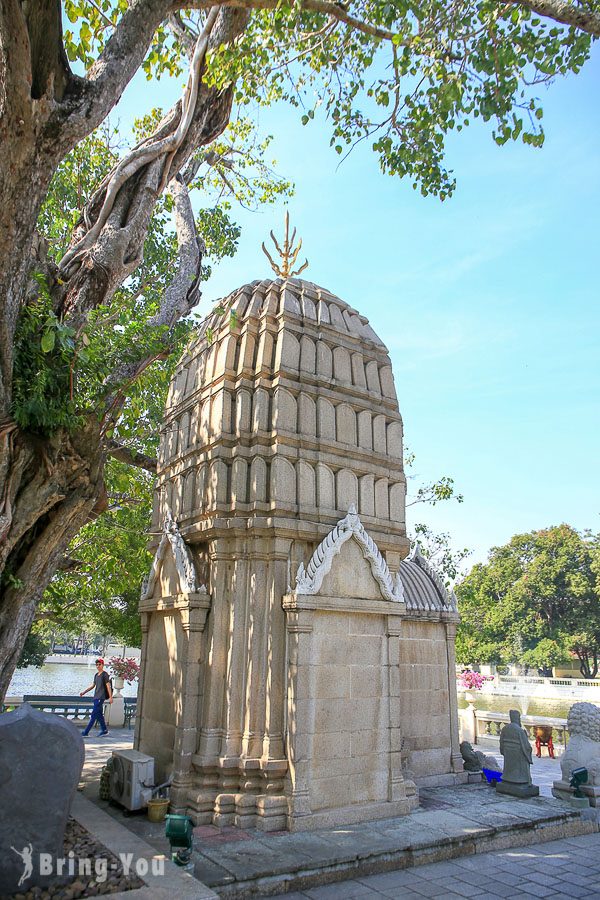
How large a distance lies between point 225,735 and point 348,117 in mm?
8986

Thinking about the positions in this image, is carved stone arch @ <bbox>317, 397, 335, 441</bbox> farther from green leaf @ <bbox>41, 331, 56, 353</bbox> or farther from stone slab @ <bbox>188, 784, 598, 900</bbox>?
stone slab @ <bbox>188, 784, 598, 900</bbox>

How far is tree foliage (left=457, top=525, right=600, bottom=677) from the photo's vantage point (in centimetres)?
5134

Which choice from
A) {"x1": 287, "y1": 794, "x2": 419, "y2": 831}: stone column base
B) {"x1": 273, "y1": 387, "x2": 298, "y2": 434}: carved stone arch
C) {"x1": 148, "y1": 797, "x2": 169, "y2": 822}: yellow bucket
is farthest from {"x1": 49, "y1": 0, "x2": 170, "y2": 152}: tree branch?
{"x1": 287, "y1": 794, "x2": 419, "y2": 831}: stone column base

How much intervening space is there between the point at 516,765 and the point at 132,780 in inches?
238

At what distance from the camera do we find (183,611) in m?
8.85

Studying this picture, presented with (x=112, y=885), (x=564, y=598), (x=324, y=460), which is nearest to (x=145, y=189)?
(x=324, y=460)

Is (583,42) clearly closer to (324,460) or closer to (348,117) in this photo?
(348,117)

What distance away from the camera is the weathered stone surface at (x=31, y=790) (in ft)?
17.6

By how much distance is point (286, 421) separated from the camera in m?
9.44

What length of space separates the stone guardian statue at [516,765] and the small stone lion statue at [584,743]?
90cm

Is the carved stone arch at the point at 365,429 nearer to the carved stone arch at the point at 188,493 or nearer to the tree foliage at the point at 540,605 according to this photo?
the carved stone arch at the point at 188,493

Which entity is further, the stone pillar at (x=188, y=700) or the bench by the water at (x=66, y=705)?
the bench by the water at (x=66, y=705)

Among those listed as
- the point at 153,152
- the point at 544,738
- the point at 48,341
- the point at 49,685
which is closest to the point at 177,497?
the point at 48,341

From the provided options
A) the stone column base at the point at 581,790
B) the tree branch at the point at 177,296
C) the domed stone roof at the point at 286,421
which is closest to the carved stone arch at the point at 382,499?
the domed stone roof at the point at 286,421
